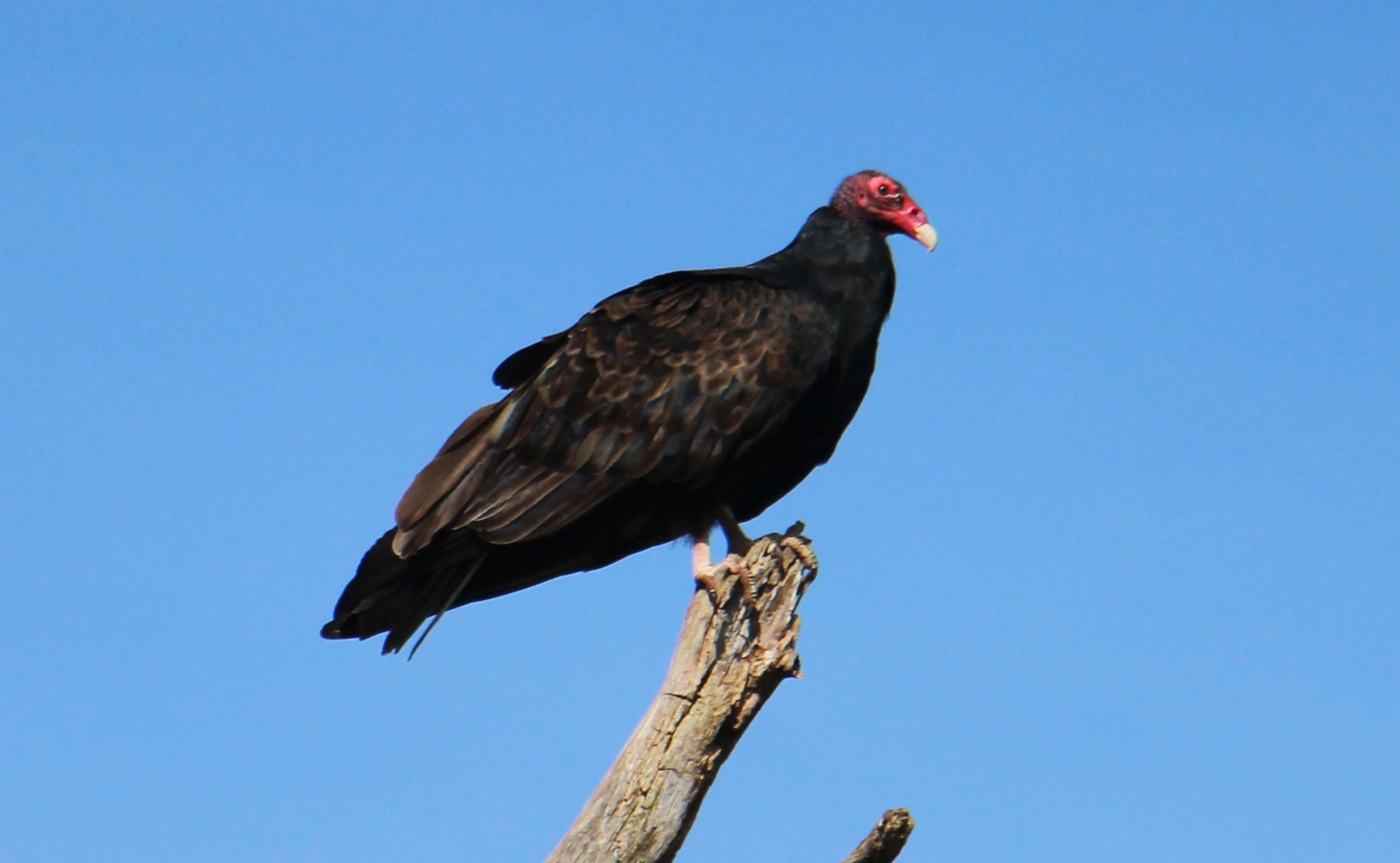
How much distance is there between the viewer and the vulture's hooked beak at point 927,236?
530 centimetres

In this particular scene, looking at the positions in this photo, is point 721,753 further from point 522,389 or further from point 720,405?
point 522,389

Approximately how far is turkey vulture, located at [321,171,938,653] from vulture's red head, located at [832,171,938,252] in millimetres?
477

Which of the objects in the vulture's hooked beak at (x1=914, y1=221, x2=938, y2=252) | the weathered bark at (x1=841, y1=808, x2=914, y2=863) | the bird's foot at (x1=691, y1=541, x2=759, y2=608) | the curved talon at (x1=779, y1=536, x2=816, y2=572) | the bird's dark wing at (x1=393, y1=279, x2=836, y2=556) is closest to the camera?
the weathered bark at (x1=841, y1=808, x2=914, y2=863)

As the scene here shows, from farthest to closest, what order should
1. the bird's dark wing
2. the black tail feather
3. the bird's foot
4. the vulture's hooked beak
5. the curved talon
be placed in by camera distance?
the vulture's hooked beak < the bird's dark wing < the black tail feather < the curved talon < the bird's foot

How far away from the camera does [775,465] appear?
4805 millimetres

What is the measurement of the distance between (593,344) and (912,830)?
237 centimetres

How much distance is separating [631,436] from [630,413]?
0.08 m

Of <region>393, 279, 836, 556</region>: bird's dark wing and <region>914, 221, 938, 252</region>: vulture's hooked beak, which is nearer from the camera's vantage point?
<region>393, 279, 836, 556</region>: bird's dark wing

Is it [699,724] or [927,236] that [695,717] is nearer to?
[699,724]

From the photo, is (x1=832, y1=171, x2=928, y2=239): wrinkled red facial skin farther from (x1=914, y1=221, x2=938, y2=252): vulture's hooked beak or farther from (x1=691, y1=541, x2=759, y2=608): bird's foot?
(x1=691, y1=541, x2=759, y2=608): bird's foot

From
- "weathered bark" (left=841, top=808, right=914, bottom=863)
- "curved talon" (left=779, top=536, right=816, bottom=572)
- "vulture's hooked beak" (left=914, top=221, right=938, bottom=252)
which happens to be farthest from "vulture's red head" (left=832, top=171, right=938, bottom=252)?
"weathered bark" (left=841, top=808, right=914, bottom=863)

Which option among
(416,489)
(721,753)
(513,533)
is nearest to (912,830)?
(721,753)

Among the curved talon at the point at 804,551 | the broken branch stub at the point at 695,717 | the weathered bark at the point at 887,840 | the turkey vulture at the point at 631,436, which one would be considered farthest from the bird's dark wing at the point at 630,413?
the weathered bark at the point at 887,840

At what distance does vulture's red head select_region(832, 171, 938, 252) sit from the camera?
5.32 m
